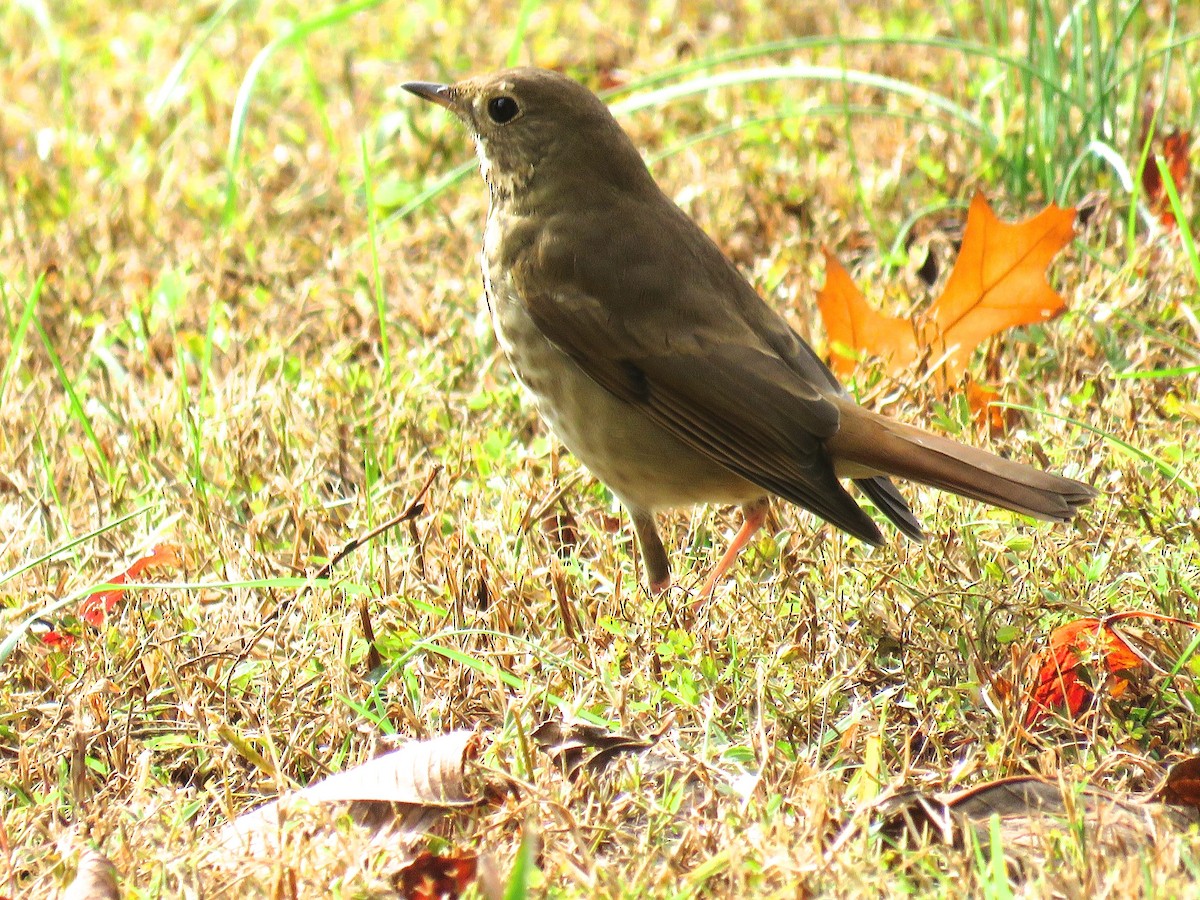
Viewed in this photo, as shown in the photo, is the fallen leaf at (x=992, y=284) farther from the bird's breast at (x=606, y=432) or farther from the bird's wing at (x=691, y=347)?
the bird's breast at (x=606, y=432)

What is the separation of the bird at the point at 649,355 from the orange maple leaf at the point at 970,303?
0.56 meters

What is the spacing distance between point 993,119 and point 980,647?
2725 millimetres

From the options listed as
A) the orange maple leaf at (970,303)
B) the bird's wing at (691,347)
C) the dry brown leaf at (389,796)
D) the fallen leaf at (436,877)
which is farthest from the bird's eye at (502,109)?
the fallen leaf at (436,877)

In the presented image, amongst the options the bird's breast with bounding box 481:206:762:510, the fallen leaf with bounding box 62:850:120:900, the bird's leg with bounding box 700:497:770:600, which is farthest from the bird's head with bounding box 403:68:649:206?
the fallen leaf with bounding box 62:850:120:900

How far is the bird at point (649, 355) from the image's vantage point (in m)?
3.32

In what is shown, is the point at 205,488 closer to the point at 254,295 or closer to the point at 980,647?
the point at 254,295

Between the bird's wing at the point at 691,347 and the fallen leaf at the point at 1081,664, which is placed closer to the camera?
the fallen leaf at the point at 1081,664

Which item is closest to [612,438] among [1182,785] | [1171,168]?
[1182,785]

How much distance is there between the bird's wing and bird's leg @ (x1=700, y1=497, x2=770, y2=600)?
0.22m

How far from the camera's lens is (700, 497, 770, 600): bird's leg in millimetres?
3379

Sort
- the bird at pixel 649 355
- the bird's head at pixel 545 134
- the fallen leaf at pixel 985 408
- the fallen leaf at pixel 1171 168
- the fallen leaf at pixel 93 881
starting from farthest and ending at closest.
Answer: the fallen leaf at pixel 1171 168 → the fallen leaf at pixel 985 408 → the bird's head at pixel 545 134 → the bird at pixel 649 355 → the fallen leaf at pixel 93 881

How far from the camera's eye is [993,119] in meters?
5.32

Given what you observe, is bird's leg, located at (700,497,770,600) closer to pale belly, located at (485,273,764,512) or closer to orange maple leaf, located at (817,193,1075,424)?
pale belly, located at (485,273,764,512)

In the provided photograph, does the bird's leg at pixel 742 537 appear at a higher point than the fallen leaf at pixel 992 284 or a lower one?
lower
